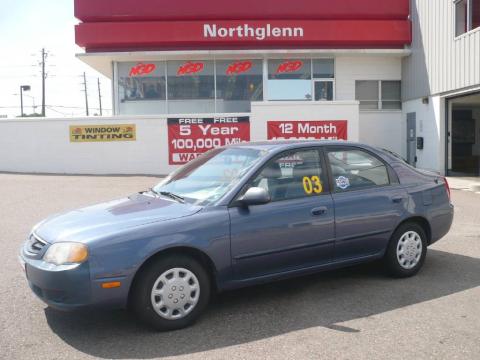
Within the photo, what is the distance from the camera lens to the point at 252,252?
4477mm

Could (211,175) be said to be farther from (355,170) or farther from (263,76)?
(263,76)

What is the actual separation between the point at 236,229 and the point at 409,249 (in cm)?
218

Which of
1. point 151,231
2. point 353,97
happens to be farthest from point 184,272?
point 353,97

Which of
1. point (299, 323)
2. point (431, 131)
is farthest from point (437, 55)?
point (299, 323)

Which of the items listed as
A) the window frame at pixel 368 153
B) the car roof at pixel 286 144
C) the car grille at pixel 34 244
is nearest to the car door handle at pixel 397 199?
the window frame at pixel 368 153

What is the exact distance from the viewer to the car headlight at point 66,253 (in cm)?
384

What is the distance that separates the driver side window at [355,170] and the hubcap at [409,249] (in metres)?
0.63

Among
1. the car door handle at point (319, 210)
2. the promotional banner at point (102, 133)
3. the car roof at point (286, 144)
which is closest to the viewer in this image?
the car door handle at point (319, 210)

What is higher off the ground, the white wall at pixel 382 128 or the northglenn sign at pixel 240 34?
the northglenn sign at pixel 240 34

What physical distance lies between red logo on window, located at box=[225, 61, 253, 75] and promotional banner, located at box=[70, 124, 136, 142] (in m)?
5.01

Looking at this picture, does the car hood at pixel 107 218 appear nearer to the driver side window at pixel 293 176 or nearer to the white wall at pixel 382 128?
the driver side window at pixel 293 176

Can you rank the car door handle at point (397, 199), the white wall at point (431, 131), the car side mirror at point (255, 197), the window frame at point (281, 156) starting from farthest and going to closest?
the white wall at point (431, 131)
the car door handle at point (397, 199)
the window frame at point (281, 156)
the car side mirror at point (255, 197)

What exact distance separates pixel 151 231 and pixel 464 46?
14.3 m

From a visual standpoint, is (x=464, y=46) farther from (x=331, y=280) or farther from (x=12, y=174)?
(x=12, y=174)
